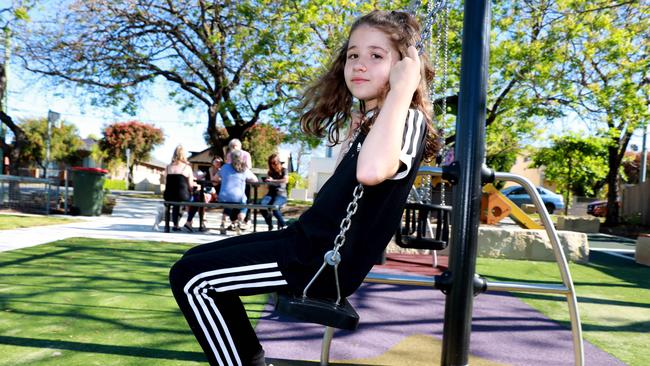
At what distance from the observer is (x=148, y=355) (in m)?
2.35

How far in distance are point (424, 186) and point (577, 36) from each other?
34.2 ft

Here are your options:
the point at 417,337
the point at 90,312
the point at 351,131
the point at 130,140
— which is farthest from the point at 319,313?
the point at 130,140

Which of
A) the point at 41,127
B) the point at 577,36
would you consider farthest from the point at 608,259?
the point at 41,127

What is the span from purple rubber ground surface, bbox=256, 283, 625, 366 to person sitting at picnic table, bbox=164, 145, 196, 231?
4886mm

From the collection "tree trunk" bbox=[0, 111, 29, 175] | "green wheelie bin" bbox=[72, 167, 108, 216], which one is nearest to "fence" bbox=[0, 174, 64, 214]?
"green wheelie bin" bbox=[72, 167, 108, 216]

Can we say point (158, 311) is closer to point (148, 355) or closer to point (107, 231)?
point (148, 355)

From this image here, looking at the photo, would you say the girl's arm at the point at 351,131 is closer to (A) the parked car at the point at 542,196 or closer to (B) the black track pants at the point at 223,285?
(B) the black track pants at the point at 223,285

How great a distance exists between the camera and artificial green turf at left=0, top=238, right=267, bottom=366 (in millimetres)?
2342

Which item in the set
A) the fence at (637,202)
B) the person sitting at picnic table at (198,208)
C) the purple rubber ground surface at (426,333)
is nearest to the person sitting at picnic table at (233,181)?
the person sitting at picnic table at (198,208)

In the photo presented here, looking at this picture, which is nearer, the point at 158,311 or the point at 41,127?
the point at 158,311

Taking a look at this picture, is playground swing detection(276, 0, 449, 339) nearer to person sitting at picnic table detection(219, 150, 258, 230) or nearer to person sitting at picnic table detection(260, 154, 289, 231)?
person sitting at picnic table detection(219, 150, 258, 230)

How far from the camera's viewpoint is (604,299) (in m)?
4.30

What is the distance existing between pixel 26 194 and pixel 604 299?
1028 cm

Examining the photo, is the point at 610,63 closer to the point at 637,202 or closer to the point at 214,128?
the point at 637,202
